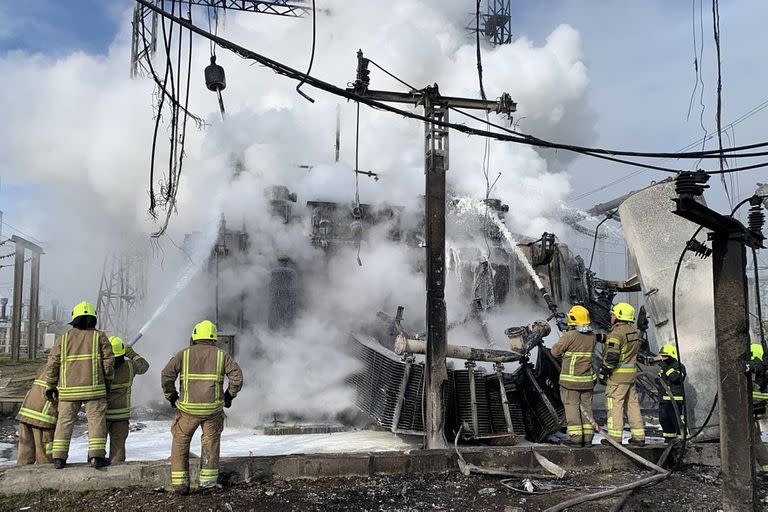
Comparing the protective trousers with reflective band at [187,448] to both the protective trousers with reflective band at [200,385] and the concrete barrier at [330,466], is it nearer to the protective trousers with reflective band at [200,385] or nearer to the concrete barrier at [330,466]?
the protective trousers with reflective band at [200,385]

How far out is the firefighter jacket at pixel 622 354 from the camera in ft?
23.8

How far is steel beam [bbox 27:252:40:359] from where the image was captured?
2431 centimetres

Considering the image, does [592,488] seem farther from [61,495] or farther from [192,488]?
[61,495]

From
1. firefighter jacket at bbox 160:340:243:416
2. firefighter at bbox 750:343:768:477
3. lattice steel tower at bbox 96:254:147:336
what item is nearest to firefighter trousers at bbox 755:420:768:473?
firefighter at bbox 750:343:768:477

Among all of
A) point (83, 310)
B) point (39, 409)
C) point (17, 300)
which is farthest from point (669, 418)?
point (17, 300)

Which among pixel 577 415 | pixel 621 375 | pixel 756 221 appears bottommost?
pixel 577 415

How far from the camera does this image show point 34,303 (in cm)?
2433

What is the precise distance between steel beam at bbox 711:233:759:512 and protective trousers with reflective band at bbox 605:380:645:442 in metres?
2.35

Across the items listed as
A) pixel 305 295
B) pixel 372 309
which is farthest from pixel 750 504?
pixel 305 295

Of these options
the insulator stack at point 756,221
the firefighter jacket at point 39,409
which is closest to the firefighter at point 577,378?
the insulator stack at point 756,221

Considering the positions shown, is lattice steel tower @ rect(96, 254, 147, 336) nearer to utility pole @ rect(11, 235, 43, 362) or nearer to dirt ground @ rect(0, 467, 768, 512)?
utility pole @ rect(11, 235, 43, 362)

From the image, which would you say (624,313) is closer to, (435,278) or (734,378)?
(435,278)

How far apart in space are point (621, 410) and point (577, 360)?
2.64 ft

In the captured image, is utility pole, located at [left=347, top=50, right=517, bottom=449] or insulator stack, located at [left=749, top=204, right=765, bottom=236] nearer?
insulator stack, located at [left=749, top=204, right=765, bottom=236]
